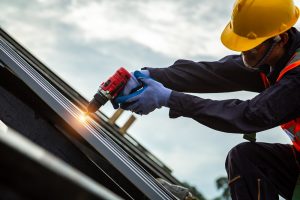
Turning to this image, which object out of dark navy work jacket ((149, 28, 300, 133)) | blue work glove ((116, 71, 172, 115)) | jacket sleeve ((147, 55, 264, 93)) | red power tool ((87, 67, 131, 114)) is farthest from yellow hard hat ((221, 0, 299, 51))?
red power tool ((87, 67, 131, 114))

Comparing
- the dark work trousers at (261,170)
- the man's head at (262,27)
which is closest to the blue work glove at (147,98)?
the dark work trousers at (261,170)

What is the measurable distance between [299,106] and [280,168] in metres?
0.50

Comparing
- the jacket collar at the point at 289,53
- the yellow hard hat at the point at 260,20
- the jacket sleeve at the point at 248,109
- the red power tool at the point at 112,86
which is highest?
the yellow hard hat at the point at 260,20

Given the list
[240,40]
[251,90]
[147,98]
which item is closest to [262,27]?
[240,40]

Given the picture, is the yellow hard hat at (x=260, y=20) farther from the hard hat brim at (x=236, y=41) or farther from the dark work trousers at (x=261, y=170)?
the dark work trousers at (x=261, y=170)

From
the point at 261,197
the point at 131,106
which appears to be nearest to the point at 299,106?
the point at 261,197

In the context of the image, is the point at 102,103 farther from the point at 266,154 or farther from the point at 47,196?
the point at 47,196

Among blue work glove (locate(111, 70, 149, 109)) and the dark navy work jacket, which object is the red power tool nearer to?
blue work glove (locate(111, 70, 149, 109))

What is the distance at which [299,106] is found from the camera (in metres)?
2.83

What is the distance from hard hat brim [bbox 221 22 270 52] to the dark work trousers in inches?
31.4

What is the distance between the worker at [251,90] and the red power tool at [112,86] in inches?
2.4

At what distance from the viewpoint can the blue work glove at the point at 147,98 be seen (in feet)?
10.0

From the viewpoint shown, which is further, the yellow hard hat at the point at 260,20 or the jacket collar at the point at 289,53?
the yellow hard hat at the point at 260,20

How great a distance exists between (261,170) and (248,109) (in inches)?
17.6
